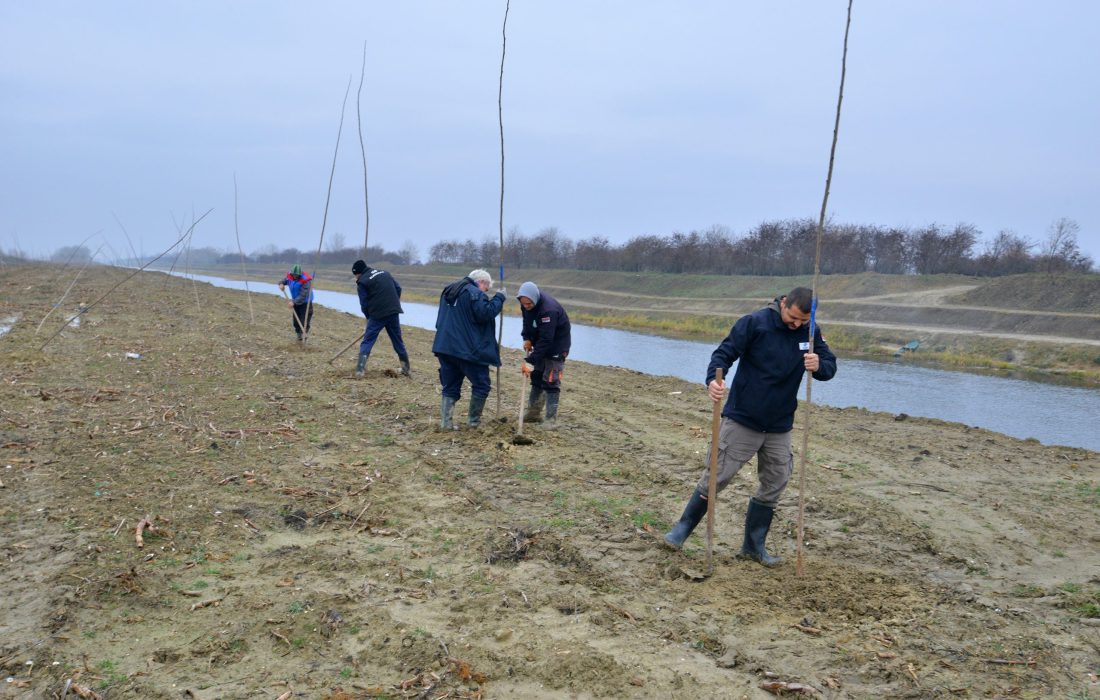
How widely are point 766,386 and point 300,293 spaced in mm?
11295

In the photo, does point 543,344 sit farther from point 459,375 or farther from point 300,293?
point 300,293

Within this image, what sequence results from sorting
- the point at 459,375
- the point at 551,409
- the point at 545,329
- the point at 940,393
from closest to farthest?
the point at 459,375 < the point at 545,329 < the point at 551,409 < the point at 940,393

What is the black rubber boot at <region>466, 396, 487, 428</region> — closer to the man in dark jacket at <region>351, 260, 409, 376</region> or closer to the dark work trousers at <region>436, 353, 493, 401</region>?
the dark work trousers at <region>436, 353, 493, 401</region>

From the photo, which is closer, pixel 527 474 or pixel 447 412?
pixel 527 474

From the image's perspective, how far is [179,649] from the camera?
369 centimetres

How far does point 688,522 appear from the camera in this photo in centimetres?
515

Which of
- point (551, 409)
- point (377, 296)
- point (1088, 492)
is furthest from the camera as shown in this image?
point (377, 296)

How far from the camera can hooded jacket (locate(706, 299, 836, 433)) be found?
4.81 meters

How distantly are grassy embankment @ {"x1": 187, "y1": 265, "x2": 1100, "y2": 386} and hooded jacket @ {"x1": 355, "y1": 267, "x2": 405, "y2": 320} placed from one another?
913 inches

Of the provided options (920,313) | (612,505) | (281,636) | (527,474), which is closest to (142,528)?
(281,636)

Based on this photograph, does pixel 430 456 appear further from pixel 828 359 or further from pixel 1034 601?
pixel 1034 601

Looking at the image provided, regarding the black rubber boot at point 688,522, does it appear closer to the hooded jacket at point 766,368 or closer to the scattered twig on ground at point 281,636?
the hooded jacket at point 766,368

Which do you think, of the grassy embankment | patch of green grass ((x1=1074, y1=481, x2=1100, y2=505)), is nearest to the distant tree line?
the grassy embankment

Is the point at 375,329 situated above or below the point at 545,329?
below
